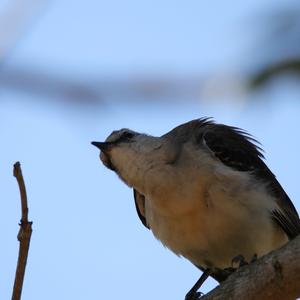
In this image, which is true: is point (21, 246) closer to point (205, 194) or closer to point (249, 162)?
point (205, 194)

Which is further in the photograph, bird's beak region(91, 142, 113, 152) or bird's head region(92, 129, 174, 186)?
bird's beak region(91, 142, 113, 152)

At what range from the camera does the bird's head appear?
6.05 meters

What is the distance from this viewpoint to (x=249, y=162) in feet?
20.4

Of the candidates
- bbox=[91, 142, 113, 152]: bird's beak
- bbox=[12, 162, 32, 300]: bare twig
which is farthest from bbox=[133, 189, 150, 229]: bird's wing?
bbox=[12, 162, 32, 300]: bare twig

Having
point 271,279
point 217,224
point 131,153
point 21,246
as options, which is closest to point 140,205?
point 131,153

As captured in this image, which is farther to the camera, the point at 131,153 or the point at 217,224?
the point at 131,153

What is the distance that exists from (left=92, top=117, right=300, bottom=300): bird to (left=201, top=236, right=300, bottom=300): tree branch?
1690mm

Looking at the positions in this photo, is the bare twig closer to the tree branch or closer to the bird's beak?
the tree branch

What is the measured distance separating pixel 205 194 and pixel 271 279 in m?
2.05

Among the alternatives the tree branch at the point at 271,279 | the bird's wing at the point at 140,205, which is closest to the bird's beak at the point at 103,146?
the bird's wing at the point at 140,205

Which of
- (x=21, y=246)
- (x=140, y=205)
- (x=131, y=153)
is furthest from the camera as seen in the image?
(x=140, y=205)

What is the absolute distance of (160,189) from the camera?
584 cm

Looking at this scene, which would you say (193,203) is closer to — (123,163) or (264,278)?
(123,163)

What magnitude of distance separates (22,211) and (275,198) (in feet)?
11.2
